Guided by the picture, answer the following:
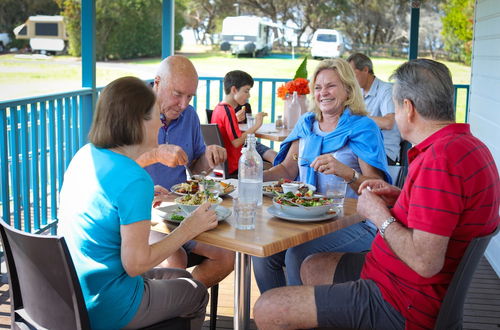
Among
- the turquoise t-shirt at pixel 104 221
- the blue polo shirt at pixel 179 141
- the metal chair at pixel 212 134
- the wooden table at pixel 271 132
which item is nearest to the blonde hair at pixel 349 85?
the blue polo shirt at pixel 179 141

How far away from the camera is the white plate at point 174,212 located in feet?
7.05

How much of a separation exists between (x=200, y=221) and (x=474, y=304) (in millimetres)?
2132

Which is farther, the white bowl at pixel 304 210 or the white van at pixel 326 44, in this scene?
the white van at pixel 326 44

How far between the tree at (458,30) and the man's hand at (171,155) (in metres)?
13.6

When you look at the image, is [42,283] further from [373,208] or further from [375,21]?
[375,21]

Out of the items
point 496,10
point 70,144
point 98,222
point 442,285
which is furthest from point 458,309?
point 70,144

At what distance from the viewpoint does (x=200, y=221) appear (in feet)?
6.48

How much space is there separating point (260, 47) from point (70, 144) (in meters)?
11.7

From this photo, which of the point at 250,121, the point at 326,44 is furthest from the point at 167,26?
the point at 326,44

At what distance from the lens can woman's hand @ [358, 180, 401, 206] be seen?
7.33ft

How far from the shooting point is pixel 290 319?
6.31 ft

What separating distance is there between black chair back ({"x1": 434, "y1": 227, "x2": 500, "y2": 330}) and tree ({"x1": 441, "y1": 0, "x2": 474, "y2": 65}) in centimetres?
1409

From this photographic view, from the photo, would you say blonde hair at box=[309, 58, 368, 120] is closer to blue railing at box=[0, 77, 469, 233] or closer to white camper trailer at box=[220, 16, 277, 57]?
blue railing at box=[0, 77, 469, 233]

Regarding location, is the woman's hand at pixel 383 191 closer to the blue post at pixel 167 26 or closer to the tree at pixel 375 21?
the blue post at pixel 167 26
